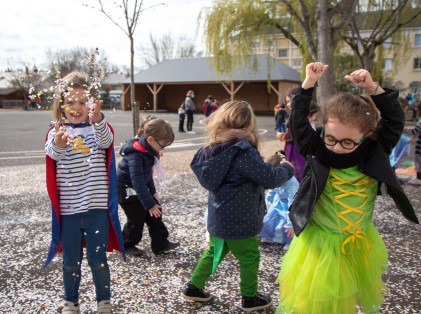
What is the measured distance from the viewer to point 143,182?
3.41 meters

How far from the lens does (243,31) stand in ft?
64.1

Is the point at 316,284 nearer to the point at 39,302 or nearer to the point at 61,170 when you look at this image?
the point at 61,170

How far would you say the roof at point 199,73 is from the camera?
106 feet

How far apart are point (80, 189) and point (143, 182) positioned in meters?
0.98

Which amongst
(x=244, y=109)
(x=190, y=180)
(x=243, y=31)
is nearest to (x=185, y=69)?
(x=243, y=31)

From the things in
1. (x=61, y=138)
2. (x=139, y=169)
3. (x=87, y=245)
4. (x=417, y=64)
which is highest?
(x=417, y=64)

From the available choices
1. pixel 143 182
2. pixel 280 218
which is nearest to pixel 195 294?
pixel 143 182

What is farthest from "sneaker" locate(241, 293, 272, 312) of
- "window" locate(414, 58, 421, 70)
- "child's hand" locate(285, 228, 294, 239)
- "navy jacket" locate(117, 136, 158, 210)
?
"window" locate(414, 58, 421, 70)

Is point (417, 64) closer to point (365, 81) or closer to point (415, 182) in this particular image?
point (415, 182)

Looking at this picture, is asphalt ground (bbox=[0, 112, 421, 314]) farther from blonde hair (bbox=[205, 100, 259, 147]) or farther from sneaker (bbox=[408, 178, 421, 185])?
sneaker (bbox=[408, 178, 421, 185])

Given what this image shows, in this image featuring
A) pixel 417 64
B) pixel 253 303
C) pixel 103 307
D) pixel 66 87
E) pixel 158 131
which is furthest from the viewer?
pixel 417 64

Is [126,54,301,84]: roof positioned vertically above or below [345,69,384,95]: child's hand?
above

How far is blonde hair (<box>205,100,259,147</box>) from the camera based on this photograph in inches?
101

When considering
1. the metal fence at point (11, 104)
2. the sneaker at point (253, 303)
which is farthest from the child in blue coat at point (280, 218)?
the metal fence at point (11, 104)
